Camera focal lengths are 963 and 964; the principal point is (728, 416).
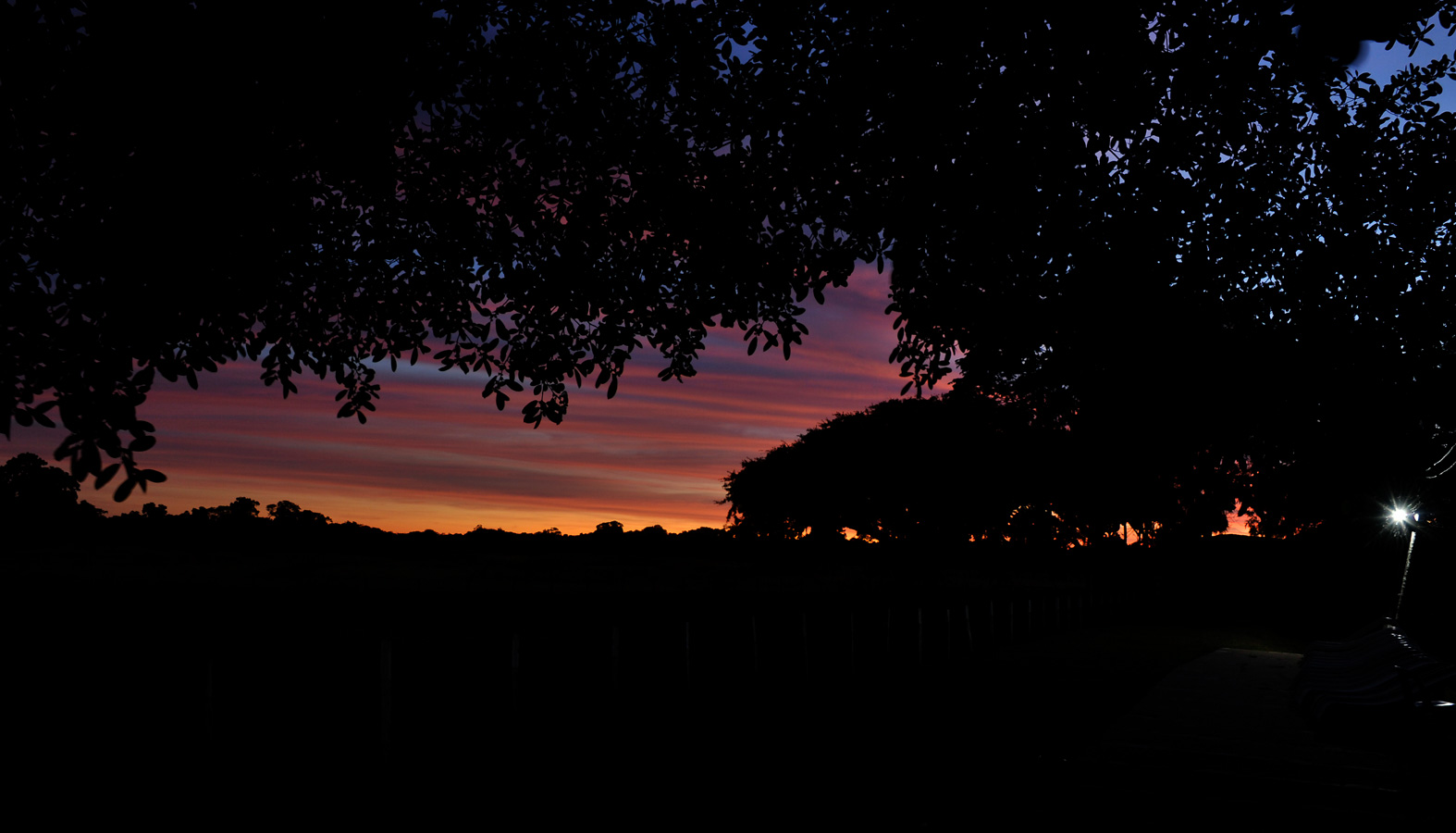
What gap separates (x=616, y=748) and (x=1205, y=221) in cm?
822

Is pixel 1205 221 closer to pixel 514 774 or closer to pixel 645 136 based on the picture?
pixel 645 136

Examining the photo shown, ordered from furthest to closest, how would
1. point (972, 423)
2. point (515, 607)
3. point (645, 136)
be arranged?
point (515, 607), point (972, 423), point (645, 136)

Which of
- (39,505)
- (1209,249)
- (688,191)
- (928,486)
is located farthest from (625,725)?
(39,505)

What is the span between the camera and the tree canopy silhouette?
7.33 m

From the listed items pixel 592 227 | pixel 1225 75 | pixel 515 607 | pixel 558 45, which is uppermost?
pixel 558 45

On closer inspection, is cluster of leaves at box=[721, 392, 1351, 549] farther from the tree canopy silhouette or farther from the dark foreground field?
the tree canopy silhouette

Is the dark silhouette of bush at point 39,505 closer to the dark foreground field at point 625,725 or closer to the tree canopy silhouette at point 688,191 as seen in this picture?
the dark foreground field at point 625,725

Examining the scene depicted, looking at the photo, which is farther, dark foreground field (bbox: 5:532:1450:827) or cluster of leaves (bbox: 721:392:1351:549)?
cluster of leaves (bbox: 721:392:1351:549)

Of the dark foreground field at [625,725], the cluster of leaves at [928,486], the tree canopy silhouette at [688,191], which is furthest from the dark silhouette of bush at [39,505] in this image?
the tree canopy silhouette at [688,191]

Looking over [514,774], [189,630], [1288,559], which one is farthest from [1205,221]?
[1288,559]

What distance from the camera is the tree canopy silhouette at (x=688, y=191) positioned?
24.1ft

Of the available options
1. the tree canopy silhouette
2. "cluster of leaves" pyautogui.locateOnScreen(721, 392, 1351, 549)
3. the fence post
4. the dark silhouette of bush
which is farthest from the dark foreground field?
the dark silhouette of bush

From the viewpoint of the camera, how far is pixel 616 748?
916cm

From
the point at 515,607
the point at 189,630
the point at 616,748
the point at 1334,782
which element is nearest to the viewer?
the point at 1334,782
